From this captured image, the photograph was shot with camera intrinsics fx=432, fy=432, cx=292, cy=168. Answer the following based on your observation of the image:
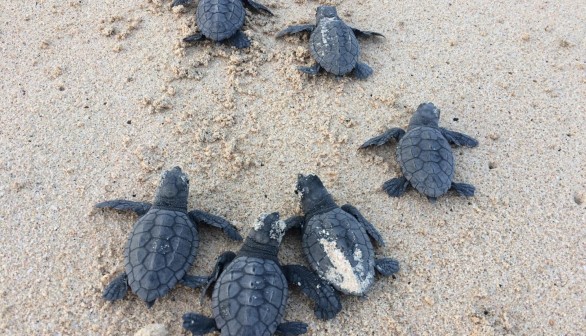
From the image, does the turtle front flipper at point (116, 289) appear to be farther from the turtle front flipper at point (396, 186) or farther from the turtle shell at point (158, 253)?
the turtle front flipper at point (396, 186)

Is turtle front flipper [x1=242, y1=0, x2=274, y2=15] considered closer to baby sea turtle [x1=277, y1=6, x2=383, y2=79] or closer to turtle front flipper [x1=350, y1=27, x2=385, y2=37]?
baby sea turtle [x1=277, y1=6, x2=383, y2=79]

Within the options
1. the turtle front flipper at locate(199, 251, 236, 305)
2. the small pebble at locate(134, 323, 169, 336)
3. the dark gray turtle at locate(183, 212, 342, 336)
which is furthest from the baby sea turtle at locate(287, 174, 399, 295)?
the small pebble at locate(134, 323, 169, 336)

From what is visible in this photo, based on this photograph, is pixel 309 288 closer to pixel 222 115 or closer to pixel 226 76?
pixel 222 115

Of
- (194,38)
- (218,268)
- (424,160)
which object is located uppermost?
(194,38)

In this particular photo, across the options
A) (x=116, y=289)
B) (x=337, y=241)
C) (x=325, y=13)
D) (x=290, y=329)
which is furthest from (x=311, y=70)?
(x=116, y=289)

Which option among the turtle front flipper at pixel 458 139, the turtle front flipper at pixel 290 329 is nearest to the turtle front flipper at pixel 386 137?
the turtle front flipper at pixel 458 139

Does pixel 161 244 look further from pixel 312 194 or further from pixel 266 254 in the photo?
pixel 312 194

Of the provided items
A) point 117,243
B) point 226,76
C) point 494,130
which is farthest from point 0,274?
point 494,130

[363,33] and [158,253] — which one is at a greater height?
[363,33]
